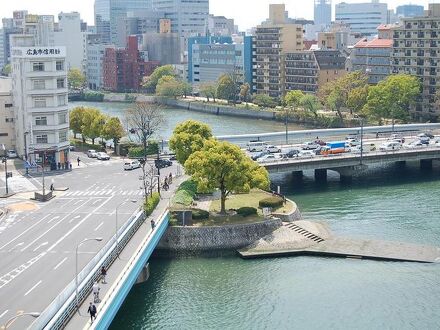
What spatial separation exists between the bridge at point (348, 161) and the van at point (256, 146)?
17.6ft

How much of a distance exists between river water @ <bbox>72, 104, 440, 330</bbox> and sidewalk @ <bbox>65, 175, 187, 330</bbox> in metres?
2.70

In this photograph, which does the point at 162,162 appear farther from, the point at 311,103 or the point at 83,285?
the point at 311,103

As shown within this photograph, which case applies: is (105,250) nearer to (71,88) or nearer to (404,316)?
(404,316)

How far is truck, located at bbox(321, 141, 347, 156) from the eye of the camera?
77419 millimetres

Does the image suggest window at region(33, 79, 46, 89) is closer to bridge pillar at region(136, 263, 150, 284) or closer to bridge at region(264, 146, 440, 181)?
bridge at region(264, 146, 440, 181)

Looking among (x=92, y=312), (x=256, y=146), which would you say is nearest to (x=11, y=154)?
(x=256, y=146)

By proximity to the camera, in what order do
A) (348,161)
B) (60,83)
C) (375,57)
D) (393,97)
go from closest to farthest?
(60,83)
(348,161)
(393,97)
(375,57)

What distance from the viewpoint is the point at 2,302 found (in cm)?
3594

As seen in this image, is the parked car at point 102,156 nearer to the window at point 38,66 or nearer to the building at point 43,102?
the building at point 43,102

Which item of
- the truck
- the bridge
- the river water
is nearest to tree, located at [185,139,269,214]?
the river water

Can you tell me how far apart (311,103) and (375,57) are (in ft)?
53.1

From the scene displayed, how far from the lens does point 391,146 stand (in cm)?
8094

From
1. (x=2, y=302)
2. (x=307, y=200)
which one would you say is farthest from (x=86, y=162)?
(x=2, y=302)

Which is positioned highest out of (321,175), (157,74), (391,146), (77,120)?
(157,74)
